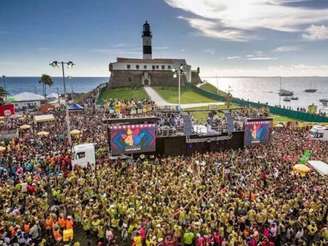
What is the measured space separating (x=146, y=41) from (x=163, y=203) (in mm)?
69010

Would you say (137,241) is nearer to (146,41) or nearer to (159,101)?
(159,101)

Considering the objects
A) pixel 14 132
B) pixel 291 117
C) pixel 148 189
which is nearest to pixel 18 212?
pixel 148 189

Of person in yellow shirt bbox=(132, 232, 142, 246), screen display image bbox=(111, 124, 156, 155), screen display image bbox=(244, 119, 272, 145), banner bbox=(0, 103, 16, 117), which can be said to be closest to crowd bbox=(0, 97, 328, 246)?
person in yellow shirt bbox=(132, 232, 142, 246)

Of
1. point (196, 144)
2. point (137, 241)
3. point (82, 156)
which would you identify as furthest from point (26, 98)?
point (137, 241)

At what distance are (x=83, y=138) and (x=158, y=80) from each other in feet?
154

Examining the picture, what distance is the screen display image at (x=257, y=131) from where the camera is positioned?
27672 mm

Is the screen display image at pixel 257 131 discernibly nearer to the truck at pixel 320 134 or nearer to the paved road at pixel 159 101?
the truck at pixel 320 134

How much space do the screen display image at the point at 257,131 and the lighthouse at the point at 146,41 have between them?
55.4 meters

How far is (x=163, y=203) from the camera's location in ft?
48.6

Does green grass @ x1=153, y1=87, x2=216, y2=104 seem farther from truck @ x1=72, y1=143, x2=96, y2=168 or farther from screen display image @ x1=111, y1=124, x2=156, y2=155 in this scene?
truck @ x1=72, y1=143, x2=96, y2=168

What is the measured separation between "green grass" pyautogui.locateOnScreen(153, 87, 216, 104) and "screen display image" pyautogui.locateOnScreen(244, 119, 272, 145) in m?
27.5

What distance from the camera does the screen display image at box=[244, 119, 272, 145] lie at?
27.7m

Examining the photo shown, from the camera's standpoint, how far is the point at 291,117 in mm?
46812

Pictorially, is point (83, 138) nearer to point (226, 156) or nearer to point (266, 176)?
point (226, 156)
